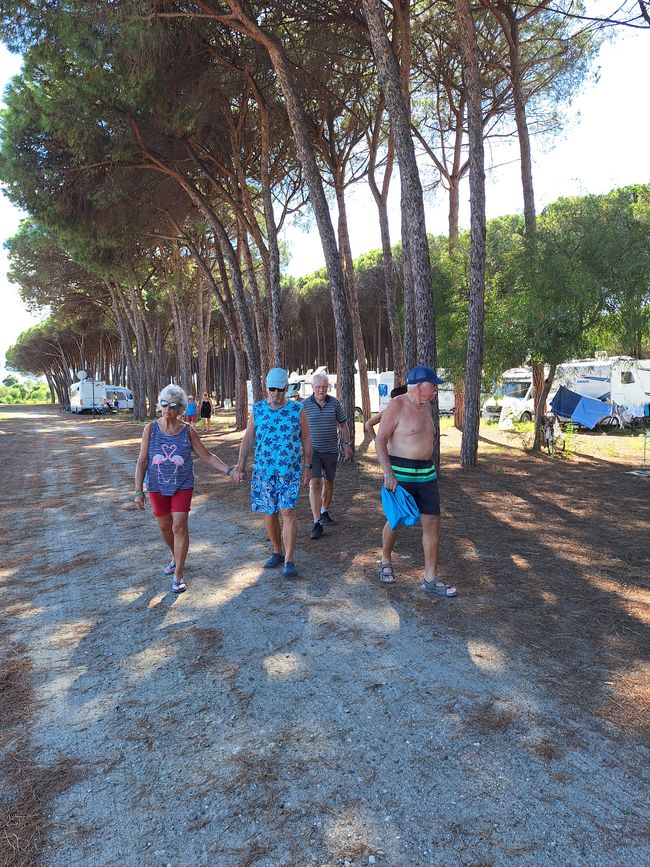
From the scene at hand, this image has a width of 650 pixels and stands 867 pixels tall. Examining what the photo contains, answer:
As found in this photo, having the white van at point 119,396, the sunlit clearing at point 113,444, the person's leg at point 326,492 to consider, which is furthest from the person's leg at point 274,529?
the white van at point 119,396

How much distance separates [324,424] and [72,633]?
10.9 feet

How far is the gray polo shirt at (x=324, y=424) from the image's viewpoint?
6.64 meters

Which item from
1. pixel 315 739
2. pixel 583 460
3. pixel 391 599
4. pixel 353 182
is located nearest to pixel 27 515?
pixel 391 599

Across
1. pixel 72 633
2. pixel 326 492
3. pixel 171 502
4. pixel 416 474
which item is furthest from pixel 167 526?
pixel 326 492

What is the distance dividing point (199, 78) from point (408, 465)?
11620mm

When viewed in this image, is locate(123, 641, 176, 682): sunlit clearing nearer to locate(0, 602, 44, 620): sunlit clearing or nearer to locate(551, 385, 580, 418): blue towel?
locate(0, 602, 44, 620): sunlit clearing

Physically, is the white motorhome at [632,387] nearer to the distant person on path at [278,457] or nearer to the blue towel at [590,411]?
the blue towel at [590,411]

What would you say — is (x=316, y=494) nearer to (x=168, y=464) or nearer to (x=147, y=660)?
(x=168, y=464)

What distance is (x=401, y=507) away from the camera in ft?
15.5

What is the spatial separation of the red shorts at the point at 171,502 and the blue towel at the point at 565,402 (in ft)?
61.3

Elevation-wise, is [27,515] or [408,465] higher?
[408,465]

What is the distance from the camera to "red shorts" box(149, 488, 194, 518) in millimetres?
4879

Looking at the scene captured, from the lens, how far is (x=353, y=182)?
667 inches

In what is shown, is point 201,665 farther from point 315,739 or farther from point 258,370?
point 258,370
